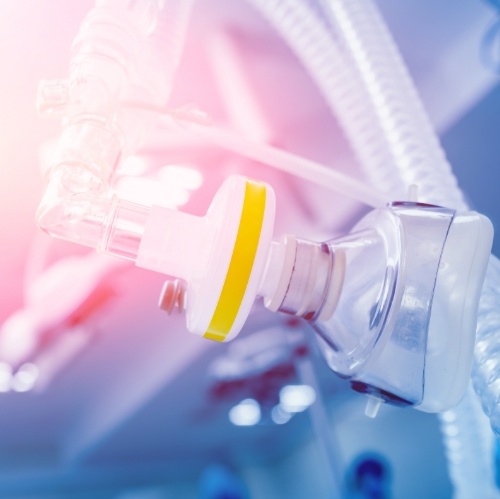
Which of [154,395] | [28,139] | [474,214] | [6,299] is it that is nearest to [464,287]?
[474,214]

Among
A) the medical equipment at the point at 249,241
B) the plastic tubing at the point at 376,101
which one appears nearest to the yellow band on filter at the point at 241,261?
the medical equipment at the point at 249,241

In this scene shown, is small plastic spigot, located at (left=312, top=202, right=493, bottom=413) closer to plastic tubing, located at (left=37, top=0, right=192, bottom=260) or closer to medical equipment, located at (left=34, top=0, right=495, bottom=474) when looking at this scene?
medical equipment, located at (left=34, top=0, right=495, bottom=474)

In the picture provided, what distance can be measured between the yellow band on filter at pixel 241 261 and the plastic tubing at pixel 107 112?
0.10 m

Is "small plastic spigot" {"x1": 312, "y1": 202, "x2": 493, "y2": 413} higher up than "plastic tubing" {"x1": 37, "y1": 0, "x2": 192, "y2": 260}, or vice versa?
"plastic tubing" {"x1": 37, "y1": 0, "x2": 192, "y2": 260}

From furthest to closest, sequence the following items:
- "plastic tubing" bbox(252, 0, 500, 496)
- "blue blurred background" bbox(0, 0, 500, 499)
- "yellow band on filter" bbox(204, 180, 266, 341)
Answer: "blue blurred background" bbox(0, 0, 500, 499)
"plastic tubing" bbox(252, 0, 500, 496)
"yellow band on filter" bbox(204, 180, 266, 341)

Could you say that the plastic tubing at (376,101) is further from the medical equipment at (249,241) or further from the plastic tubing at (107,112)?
the plastic tubing at (107,112)

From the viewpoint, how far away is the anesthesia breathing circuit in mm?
401

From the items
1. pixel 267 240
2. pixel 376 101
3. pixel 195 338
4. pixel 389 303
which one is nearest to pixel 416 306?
pixel 389 303

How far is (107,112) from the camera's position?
521 mm

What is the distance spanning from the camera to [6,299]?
1.49 metres

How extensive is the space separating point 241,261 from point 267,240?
3cm

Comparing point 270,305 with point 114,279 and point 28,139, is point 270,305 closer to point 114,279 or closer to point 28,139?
point 28,139

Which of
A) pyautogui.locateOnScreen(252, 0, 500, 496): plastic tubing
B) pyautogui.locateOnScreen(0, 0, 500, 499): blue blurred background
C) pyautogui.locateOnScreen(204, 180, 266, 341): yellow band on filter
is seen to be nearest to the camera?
pyautogui.locateOnScreen(204, 180, 266, 341): yellow band on filter

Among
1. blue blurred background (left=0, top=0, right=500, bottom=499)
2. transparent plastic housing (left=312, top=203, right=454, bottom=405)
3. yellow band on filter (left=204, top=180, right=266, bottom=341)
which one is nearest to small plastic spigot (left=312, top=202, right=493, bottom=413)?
transparent plastic housing (left=312, top=203, right=454, bottom=405)
